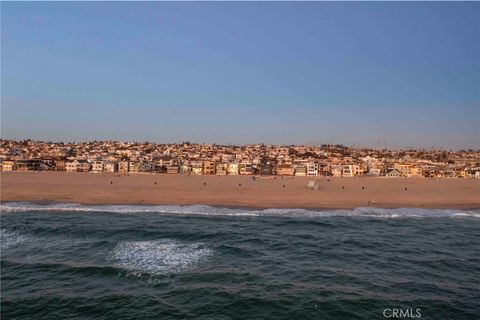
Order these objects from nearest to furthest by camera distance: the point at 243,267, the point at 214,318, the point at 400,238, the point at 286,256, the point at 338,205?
the point at 214,318
the point at 243,267
the point at 286,256
the point at 400,238
the point at 338,205

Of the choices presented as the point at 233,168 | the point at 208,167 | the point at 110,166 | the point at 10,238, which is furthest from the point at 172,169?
the point at 10,238

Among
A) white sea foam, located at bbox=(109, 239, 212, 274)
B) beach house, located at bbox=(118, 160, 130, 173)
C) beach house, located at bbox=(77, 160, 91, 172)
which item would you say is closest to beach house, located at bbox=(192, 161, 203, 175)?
beach house, located at bbox=(118, 160, 130, 173)

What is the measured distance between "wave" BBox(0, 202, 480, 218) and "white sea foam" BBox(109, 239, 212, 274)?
426 inches

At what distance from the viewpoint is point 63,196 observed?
41.7 m

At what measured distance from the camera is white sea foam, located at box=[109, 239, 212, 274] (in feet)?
58.1

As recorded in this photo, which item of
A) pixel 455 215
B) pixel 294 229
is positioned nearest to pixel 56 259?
pixel 294 229

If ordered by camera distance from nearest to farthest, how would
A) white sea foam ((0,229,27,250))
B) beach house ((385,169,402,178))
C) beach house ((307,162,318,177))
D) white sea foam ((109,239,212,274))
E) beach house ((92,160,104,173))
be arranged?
1. white sea foam ((109,239,212,274))
2. white sea foam ((0,229,27,250))
3. beach house ((92,160,104,173))
4. beach house ((385,169,402,178))
5. beach house ((307,162,318,177))

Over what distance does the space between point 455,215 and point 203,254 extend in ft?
81.3

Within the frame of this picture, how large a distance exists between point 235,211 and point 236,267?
53.6ft

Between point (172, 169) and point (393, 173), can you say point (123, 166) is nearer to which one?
point (172, 169)

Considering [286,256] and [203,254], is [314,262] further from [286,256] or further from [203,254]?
[203,254]

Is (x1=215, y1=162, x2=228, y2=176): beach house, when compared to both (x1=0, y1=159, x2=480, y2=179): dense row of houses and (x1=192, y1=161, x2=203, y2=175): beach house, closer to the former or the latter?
(x1=0, y1=159, x2=480, y2=179): dense row of houses

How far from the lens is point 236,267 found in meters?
18.1

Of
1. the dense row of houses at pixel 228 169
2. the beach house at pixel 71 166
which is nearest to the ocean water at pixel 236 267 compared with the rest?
the dense row of houses at pixel 228 169
